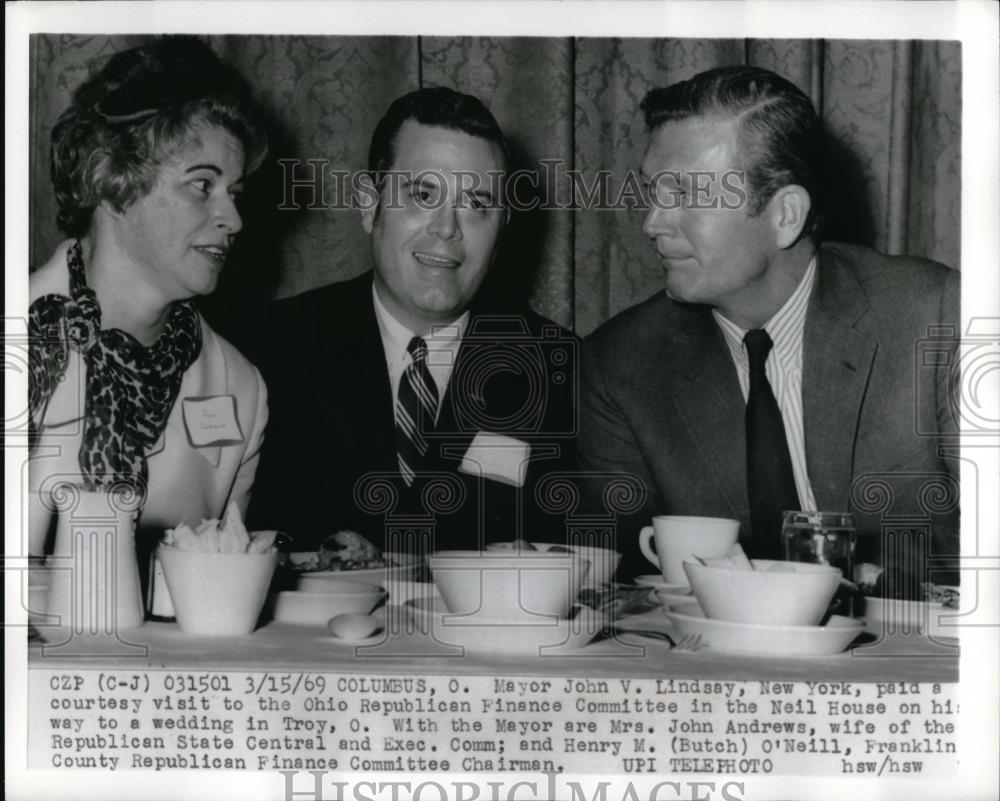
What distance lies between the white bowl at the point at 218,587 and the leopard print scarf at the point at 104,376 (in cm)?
30

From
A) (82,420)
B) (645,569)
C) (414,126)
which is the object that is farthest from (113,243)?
(645,569)

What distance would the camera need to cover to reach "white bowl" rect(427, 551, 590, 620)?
5.31 ft

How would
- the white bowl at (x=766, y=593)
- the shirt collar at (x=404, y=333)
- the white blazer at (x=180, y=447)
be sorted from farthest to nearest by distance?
the shirt collar at (x=404, y=333)
the white blazer at (x=180, y=447)
the white bowl at (x=766, y=593)

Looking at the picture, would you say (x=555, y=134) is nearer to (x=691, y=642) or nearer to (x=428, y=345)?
(x=428, y=345)

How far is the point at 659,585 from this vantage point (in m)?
1.82

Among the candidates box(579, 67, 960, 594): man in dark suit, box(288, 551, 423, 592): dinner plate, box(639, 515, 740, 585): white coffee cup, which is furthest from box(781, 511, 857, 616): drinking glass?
box(288, 551, 423, 592): dinner plate

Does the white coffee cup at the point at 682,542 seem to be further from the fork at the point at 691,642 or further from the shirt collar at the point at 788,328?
the shirt collar at the point at 788,328

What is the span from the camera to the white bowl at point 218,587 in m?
1.62

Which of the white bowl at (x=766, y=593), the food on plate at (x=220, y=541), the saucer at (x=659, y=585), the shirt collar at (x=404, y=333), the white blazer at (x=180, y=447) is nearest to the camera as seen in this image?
the white bowl at (x=766, y=593)

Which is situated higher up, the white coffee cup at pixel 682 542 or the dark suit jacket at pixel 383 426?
the dark suit jacket at pixel 383 426

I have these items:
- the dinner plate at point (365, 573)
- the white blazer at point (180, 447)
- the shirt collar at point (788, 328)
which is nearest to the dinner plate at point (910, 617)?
the shirt collar at point (788, 328)

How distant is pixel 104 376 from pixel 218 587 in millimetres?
465

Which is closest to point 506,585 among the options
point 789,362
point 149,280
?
point 789,362

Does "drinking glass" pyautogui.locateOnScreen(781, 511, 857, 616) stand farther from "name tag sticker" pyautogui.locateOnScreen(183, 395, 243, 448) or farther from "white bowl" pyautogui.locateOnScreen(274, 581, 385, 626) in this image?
"name tag sticker" pyautogui.locateOnScreen(183, 395, 243, 448)
